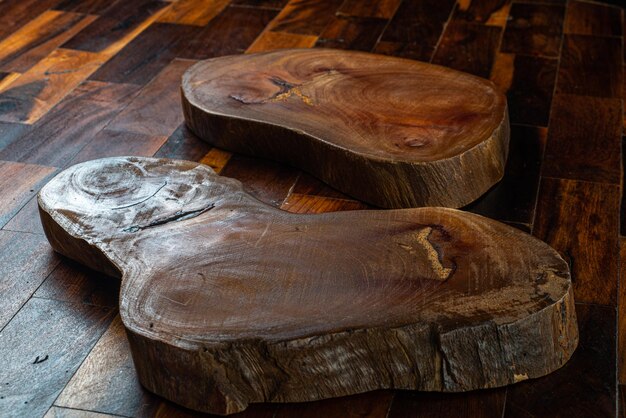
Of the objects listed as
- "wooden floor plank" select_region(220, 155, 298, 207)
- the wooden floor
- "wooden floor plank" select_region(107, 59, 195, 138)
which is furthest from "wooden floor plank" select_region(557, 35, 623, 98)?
"wooden floor plank" select_region(107, 59, 195, 138)

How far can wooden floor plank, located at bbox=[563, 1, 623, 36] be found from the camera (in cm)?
314

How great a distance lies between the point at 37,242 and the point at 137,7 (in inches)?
65.5

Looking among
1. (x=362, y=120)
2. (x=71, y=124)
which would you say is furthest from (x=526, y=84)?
(x=71, y=124)

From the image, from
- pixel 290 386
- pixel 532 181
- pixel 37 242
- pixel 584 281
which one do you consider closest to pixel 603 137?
pixel 532 181

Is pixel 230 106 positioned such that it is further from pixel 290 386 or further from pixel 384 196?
pixel 290 386

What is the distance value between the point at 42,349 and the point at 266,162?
86 cm

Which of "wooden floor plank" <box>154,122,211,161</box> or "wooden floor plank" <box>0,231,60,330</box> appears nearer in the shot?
"wooden floor plank" <box>0,231,60,330</box>

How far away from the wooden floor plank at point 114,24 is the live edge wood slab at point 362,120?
2.36 ft

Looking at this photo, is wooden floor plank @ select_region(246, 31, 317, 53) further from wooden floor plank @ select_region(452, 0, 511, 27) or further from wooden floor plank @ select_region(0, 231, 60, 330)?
wooden floor plank @ select_region(0, 231, 60, 330)

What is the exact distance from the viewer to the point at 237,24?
3.22 metres

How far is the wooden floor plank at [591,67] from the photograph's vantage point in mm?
2678

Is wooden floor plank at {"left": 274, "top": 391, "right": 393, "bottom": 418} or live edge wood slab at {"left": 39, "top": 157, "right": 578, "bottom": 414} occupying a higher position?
live edge wood slab at {"left": 39, "top": 157, "right": 578, "bottom": 414}

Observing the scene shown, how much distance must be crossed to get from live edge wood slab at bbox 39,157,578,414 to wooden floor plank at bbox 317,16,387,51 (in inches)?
55.0

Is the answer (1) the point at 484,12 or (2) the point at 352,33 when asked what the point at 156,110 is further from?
(1) the point at 484,12
